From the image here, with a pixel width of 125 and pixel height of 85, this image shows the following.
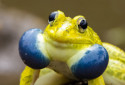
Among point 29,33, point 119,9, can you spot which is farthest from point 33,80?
point 119,9

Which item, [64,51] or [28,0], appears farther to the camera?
[28,0]

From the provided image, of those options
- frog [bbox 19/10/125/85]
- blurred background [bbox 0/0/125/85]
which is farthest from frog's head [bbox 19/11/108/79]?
blurred background [bbox 0/0/125/85]

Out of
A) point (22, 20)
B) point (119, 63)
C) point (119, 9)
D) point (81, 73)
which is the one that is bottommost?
point (119, 9)

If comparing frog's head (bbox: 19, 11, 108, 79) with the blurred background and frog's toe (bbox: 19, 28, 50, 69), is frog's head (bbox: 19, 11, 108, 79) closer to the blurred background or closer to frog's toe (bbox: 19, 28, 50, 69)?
frog's toe (bbox: 19, 28, 50, 69)

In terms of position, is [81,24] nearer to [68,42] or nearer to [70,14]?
[68,42]

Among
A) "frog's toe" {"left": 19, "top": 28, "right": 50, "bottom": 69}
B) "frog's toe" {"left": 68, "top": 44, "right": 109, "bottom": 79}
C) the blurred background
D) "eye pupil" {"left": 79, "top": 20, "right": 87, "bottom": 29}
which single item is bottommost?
the blurred background

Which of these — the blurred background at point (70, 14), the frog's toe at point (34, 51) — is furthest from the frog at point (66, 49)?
the blurred background at point (70, 14)

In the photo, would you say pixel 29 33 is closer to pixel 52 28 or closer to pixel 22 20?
pixel 52 28
